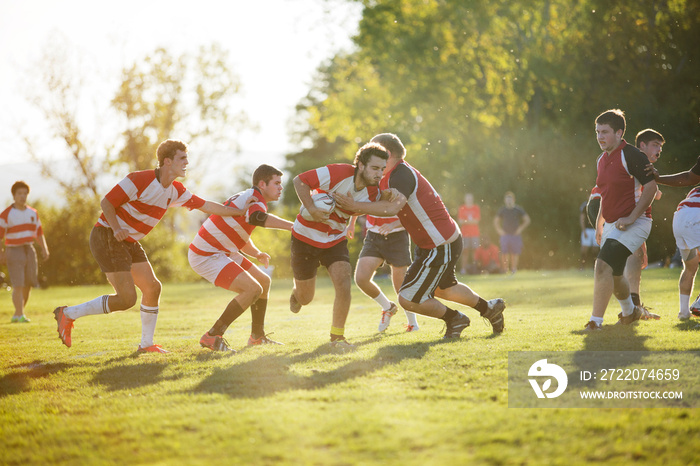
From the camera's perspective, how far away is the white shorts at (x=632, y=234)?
23.0 ft

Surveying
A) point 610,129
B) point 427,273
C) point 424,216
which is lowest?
point 427,273

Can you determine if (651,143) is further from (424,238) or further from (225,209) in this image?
(225,209)

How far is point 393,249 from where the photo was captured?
8.67 metres

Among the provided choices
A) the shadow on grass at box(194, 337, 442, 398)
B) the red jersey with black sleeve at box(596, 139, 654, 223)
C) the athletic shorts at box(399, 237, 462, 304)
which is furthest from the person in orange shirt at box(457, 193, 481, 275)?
the shadow on grass at box(194, 337, 442, 398)

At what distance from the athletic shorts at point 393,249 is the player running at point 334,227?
1.54 m

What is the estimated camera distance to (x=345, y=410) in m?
4.24

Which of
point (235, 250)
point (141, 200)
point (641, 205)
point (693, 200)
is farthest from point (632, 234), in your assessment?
point (141, 200)

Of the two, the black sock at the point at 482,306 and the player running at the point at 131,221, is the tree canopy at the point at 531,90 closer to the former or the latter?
the black sock at the point at 482,306

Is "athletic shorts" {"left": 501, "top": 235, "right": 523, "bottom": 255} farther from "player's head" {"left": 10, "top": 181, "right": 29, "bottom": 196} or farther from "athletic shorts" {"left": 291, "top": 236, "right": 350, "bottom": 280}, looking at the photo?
"athletic shorts" {"left": 291, "top": 236, "right": 350, "bottom": 280}

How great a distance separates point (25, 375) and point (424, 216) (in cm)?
389

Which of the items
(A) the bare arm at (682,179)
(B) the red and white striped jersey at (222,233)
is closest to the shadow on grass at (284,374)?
(B) the red and white striped jersey at (222,233)

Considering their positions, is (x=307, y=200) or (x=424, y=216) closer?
(x=307, y=200)

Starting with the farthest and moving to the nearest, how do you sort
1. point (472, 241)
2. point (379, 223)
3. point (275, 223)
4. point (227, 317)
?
point (472, 241) → point (379, 223) → point (227, 317) → point (275, 223)

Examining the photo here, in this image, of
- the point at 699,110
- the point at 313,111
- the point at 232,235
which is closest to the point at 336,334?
the point at 232,235
